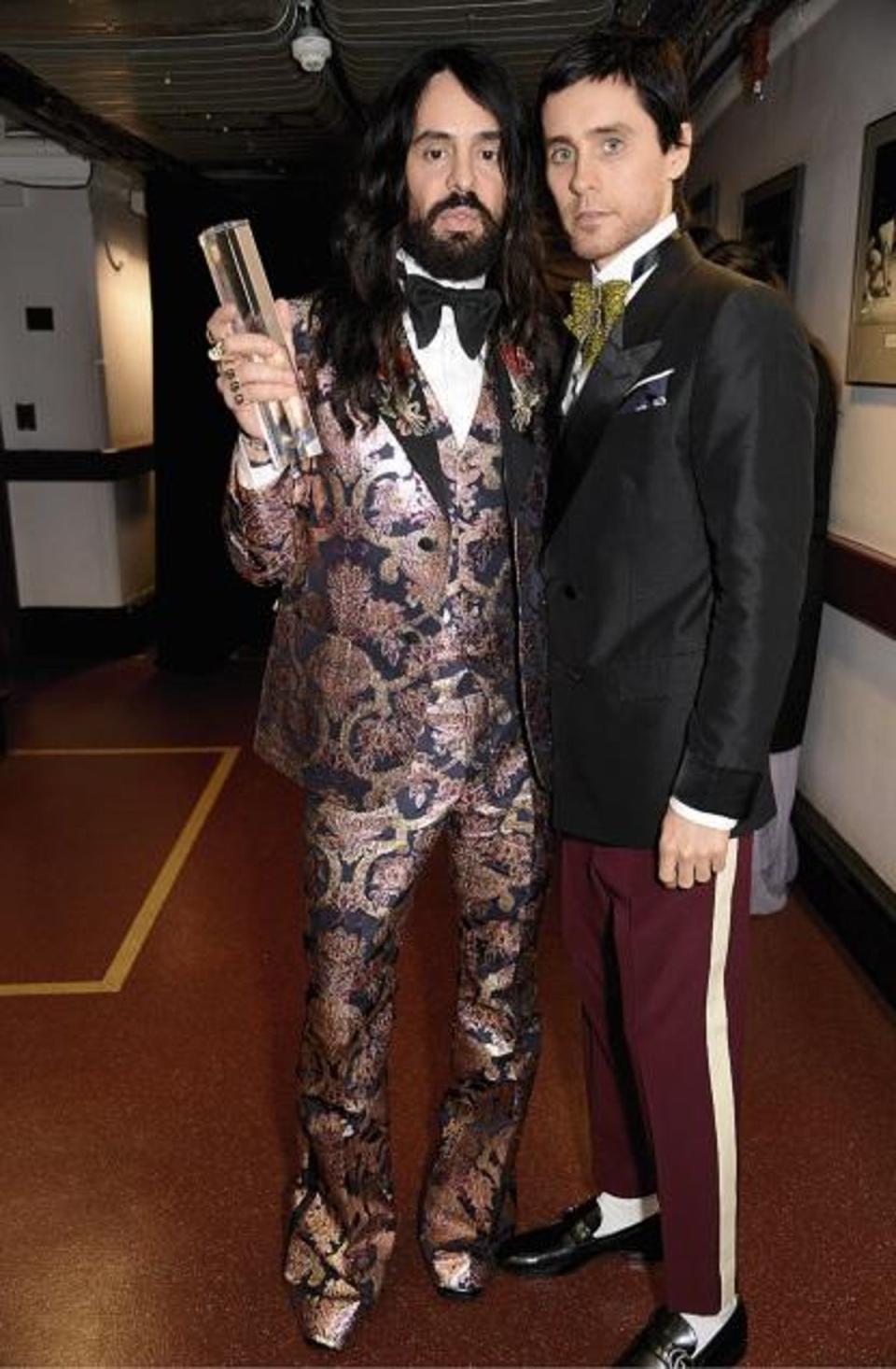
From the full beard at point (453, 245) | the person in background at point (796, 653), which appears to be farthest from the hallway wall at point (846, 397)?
the full beard at point (453, 245)

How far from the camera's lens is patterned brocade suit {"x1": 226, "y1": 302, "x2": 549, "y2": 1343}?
1.52 metres

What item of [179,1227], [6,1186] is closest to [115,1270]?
[179,1227]

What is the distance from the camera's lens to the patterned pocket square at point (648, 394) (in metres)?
1.33

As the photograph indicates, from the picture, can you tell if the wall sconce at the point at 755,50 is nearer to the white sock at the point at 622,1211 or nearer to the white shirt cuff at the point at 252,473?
the white shirt cuff at the point at 252,473

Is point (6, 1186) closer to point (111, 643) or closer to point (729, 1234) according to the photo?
point (729, 1234)

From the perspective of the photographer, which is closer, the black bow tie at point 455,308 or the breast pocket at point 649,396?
the breast pocket at point 649,396

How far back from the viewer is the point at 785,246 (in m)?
3.52

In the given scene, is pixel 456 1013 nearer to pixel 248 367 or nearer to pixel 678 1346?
pixel 678 1346

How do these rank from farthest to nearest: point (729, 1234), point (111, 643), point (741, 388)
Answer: point (111, 643) < point (729, 1234) < point (741, 388)

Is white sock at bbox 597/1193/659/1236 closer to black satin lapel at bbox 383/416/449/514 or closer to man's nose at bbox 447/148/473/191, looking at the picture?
black satin lapel at bbox 383/416/449/514

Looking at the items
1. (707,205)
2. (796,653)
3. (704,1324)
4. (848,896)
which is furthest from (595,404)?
(707,205)

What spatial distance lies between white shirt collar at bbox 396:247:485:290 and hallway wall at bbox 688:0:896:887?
1580mm

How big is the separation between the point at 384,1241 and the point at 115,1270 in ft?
1.57

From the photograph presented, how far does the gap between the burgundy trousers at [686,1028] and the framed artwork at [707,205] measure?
379 cm
